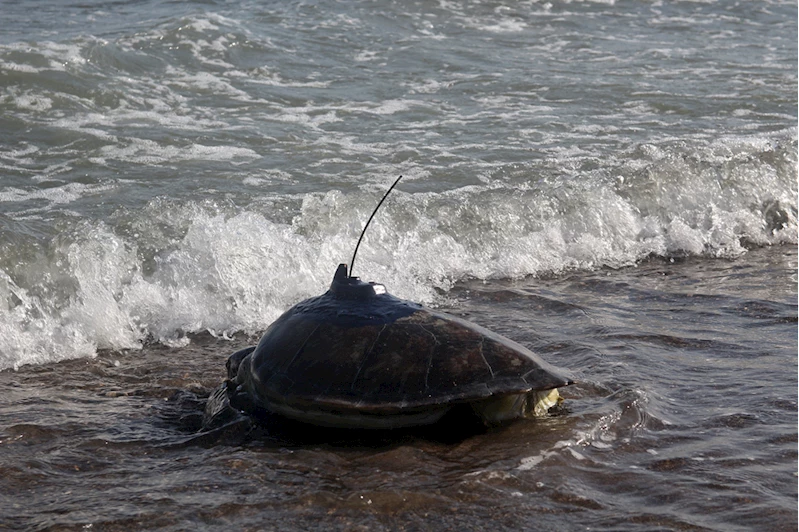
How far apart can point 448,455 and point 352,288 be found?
811mm

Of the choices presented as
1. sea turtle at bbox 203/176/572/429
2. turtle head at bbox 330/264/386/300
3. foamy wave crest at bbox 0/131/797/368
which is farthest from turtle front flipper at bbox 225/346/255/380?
foamy wave crest at bbox 0/131/797/368

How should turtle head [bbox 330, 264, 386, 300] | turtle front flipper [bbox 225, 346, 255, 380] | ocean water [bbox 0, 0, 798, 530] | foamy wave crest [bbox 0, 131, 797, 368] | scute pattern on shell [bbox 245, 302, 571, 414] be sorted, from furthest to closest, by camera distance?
1. foamy wave crest [bbox 0, 131, 797, 368]
2. turtle front flipper [bbox 225, 346, 255, 380]
3. turtle head [bbox 330, 264, 386, 300]
4. scute pattern on shell [bbox 245, 302, 571, 414]
5. ocean water [bbox 0, 0, 798, 530]

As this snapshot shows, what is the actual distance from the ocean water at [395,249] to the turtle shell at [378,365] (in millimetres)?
181

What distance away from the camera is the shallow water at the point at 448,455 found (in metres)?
3.08

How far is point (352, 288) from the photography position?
12.6 feet

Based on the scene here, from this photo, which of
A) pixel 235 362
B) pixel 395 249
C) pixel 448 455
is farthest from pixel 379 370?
pixel 395 249

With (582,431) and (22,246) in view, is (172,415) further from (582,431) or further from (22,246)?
(22,246)

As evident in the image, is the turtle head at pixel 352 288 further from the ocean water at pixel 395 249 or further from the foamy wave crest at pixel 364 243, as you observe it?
the foamy wave crest at pixel 364 243

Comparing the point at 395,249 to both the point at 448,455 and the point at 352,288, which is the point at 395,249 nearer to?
the point at 352,288

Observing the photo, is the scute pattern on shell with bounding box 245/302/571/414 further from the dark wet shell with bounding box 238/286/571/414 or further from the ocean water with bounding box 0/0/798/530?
the ocean water with bounding box 0/0/798/530

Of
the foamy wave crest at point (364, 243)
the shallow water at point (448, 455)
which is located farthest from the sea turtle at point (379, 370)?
the foamy wave crest at point (364, 243)

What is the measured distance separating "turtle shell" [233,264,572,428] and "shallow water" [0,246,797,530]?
166mm

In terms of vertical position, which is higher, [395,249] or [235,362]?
[235,362]

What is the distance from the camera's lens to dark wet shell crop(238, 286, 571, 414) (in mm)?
3459
